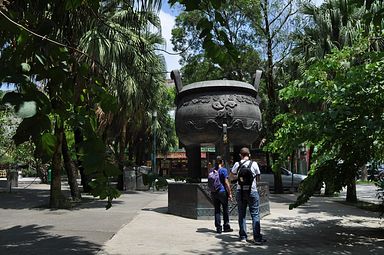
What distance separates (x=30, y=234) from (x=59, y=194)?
546 centimetres

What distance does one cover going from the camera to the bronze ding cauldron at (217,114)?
1188cm

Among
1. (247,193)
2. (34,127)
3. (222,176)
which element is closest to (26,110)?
(34,127)

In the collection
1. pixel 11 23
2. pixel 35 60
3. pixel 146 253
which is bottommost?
pixel 146 253

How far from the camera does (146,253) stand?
6.91 metres

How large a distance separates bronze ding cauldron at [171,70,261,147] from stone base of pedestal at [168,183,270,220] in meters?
1.38

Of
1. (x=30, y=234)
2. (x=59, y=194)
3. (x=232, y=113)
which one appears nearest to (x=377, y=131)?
(x=232, y=113)

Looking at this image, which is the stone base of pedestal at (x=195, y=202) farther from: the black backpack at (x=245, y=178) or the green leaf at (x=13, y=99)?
the green leaf at (x=13, y=99)

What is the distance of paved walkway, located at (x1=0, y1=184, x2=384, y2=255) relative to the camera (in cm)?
728

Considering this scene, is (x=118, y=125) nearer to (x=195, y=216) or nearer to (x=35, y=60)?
(x=195, y=216)

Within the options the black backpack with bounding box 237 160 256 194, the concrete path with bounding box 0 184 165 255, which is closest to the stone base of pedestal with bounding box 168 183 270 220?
the concrete path with bounding box 0 184 165 255

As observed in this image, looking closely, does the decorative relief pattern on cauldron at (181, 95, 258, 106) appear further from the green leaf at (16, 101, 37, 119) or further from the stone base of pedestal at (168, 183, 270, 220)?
the green leaf at (16, 101, 37, 119)

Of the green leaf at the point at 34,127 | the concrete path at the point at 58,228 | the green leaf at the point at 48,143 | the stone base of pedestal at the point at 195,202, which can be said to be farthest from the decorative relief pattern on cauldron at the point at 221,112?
the green leaf at the point at 34,127

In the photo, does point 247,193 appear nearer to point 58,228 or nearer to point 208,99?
point 58,228

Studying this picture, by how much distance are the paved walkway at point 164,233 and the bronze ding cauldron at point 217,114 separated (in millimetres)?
2252
